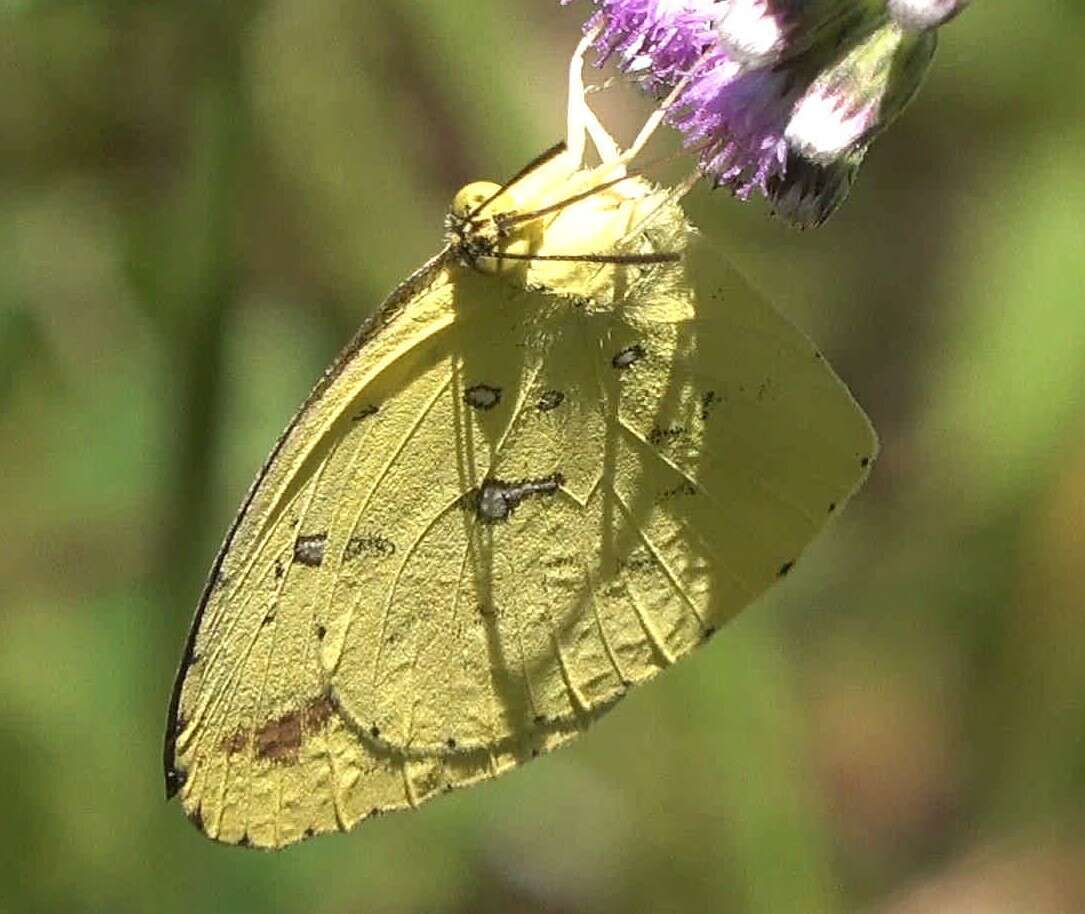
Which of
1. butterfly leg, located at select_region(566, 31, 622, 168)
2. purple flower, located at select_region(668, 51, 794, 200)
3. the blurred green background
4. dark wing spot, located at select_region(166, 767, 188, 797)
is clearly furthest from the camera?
the blurred green background

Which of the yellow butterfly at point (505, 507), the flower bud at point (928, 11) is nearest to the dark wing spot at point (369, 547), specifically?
the yellow butterfly at point (505, 507)

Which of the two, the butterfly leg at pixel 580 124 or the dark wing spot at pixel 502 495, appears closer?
the butterfly leg at pixel 580 124

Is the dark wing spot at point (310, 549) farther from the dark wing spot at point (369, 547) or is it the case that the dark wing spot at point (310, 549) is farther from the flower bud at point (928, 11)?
the flower bud at point (928, 11)

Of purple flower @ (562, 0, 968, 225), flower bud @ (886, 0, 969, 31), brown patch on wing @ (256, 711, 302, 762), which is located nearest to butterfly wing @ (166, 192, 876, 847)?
brown patch on wing @ (256, 711, 302, 762)

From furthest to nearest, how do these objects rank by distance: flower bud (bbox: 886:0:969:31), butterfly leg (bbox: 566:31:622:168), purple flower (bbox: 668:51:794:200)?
butterfly leg (bbox: 566:31:622:168) < purple flower (bbox: 668:51:794:200) < flower bud (bbox: 886:0:969:31)

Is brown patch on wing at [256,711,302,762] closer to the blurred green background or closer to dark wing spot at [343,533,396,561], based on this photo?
dark wing spot at [343,533,396,561]

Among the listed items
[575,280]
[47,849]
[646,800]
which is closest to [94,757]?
[47,849]
